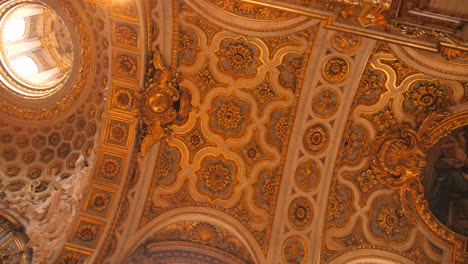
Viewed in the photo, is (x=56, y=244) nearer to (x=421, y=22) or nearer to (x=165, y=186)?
(x=165, y=186)

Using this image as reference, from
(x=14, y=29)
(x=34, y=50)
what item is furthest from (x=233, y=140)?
(x=14, y=29)

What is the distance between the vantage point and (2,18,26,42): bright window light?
12.9 meters

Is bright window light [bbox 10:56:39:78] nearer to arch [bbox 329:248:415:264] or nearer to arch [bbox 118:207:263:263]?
arch [bbox 118:207:263:263]

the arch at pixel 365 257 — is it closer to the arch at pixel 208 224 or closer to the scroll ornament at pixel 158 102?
the arch at pixel 208 224

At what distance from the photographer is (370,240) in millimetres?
10883

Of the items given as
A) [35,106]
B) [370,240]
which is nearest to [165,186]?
[35,106]

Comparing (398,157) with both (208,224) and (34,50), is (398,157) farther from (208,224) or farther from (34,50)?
(34,50)

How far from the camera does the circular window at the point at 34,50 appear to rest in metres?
11.8

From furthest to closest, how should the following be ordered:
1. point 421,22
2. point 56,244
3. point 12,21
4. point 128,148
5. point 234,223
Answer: point 12,21, point 234,223, point 128,148, point 56,244, point 421,22

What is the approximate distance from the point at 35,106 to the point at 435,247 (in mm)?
10682

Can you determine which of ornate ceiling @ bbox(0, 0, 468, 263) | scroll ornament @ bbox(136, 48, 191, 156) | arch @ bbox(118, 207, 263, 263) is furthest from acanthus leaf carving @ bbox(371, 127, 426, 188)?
scroll ornament @ bbox(136, 48, 191, 156)

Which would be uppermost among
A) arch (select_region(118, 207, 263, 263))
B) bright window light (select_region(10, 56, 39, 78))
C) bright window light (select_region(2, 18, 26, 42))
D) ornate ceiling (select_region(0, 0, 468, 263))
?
bright window light (select_region(2, 18, 26, 42))

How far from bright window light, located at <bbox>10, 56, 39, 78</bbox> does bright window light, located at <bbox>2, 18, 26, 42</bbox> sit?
2.22 ft

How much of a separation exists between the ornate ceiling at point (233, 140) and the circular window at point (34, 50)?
662mm
